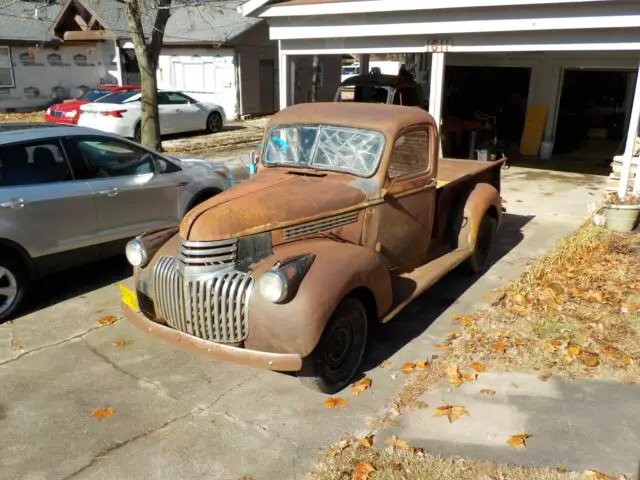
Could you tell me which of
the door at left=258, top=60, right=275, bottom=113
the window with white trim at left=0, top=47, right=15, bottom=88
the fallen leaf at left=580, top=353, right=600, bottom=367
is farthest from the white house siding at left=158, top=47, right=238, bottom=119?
the fallen leaf at left=580, top=353, right=600, bottom=367

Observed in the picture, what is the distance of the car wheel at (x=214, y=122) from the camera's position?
1850cm

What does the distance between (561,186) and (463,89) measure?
252 inches

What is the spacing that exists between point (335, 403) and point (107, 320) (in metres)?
2.58

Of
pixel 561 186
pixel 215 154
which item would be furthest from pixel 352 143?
pixel 215 154

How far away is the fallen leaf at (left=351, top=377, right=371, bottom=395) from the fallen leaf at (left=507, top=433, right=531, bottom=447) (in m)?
1.09

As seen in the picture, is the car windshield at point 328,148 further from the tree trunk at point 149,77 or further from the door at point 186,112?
the door at point 186,112

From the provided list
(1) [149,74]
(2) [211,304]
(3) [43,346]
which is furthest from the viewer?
(1) [149,74]

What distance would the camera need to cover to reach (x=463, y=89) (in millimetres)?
16609

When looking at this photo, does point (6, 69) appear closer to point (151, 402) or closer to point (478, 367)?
point (151, 402)

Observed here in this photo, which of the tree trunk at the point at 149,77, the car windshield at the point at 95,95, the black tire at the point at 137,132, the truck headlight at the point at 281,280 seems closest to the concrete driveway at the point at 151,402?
the truck headlight at the point at 281,280

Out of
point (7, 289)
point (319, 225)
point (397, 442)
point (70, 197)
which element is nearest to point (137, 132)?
point (70, 197)

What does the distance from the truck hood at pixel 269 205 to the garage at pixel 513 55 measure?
5463 mm

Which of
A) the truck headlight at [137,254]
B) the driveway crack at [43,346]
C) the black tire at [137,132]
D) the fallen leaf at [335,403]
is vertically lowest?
the driveway crack at [43,346]

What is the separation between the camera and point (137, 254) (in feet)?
14.3
